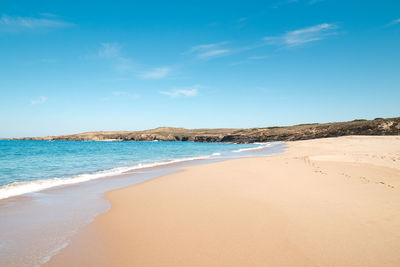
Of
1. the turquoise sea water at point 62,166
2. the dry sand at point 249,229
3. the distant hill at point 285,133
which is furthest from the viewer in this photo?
the distant hill at point 285,133

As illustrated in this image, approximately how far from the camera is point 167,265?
3.09m

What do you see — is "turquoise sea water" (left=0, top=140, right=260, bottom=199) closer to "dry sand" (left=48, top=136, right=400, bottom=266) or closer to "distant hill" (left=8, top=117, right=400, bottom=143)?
"dry sand" (left=48, top=136, right=400, bottom=266)

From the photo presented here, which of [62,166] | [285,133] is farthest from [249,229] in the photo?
[285,133]

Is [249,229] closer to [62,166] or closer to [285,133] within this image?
[62,166]

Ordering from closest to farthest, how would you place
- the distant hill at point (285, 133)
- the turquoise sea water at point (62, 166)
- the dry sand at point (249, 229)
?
the dry sand at point (249, 229) < the turquoise sea water at point (62, 166) < the distant hill at point (285, 133)

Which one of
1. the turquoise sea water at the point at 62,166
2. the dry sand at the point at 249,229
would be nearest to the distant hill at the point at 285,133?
the turquoise sea water at the point at 62,166

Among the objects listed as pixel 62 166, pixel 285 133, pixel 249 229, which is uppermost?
pixel 285 133

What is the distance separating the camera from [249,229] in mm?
4184

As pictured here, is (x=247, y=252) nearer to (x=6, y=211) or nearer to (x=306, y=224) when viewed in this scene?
(x=306, y=224)

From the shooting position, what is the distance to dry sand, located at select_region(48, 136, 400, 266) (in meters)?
3.22

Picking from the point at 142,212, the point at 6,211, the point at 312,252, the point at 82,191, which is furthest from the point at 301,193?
the point at 6,211

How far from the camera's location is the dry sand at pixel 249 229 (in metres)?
3.22

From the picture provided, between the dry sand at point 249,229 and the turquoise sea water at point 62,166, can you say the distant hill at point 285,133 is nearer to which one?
the turquoise sea water at point 62,166

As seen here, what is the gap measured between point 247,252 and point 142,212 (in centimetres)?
301
